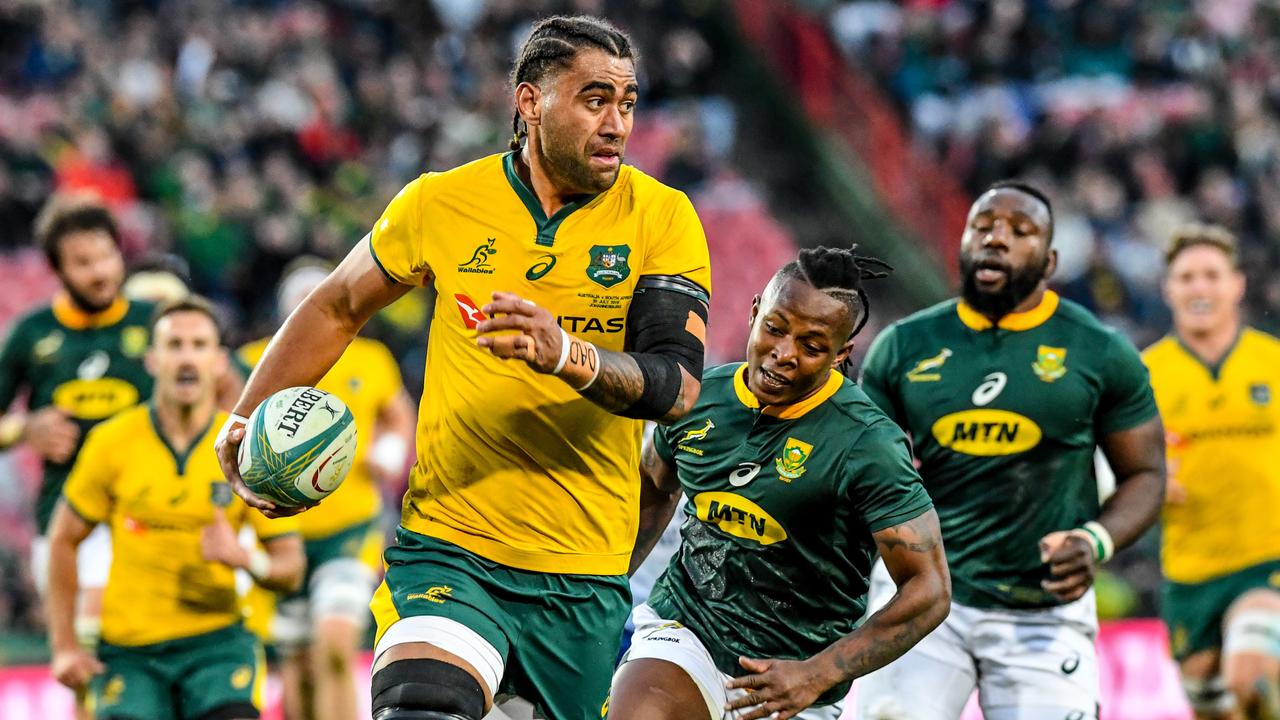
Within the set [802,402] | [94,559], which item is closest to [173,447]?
[94,559]

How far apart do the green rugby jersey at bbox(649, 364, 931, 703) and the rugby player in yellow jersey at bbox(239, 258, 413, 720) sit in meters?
4.19

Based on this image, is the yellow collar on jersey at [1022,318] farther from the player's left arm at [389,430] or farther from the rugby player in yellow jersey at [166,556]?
the player's left arm at [389,430]

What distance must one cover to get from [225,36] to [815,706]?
12566mm

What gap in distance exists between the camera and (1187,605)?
28.0 feet

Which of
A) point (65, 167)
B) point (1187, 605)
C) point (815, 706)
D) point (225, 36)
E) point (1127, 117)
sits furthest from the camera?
point (1127, 117)

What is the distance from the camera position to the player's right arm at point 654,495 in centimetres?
559

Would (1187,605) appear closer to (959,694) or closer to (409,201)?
(959,694)

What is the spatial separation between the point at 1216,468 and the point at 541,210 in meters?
4.87

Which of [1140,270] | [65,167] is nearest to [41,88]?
[65,167]

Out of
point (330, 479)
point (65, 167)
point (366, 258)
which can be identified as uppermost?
point (65, 167)

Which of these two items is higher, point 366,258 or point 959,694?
point 366,258

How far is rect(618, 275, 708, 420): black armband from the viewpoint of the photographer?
4355 mm

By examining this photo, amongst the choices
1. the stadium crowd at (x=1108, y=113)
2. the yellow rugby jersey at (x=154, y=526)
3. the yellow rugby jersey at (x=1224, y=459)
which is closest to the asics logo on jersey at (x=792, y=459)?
the yellow rugby jersey at (x=154, y=526)

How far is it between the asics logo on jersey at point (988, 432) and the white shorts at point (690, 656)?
1.26m
